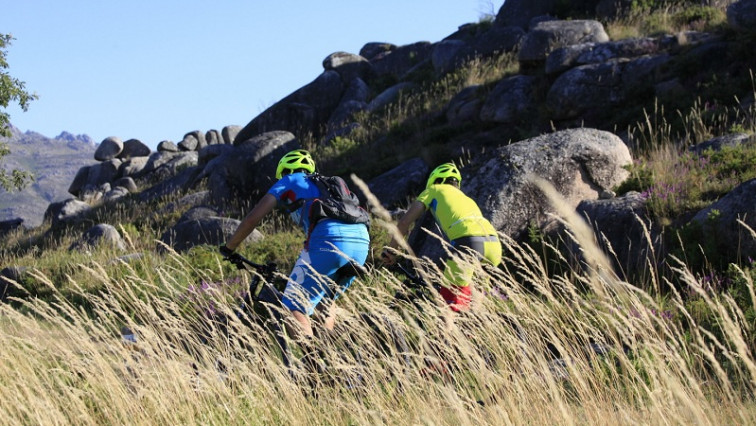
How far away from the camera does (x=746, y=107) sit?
13562mm

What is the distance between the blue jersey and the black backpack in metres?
0.08

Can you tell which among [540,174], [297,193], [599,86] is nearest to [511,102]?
[599,86]

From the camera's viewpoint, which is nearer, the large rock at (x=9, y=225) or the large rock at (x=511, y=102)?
the large rock at (x=511, y=102)

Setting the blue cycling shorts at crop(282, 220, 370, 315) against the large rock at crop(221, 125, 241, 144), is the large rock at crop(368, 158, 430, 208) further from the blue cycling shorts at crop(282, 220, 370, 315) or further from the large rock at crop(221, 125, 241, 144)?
the large rock at crop(221, 125, 241, 144)

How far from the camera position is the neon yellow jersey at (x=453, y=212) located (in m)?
7.31

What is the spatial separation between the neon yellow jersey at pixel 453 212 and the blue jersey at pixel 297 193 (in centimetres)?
130

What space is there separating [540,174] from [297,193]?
508 centimetres

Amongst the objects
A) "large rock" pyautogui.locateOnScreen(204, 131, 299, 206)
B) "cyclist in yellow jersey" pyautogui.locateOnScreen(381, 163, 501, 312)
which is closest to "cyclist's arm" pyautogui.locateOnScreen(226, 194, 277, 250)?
"cyclist in yellow jersey" pyautogui.locateOnScreen(381, 163, 501, 312)

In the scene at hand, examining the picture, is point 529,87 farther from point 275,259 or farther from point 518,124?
point 275,259

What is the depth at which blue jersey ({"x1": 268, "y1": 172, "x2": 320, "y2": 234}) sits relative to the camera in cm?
680

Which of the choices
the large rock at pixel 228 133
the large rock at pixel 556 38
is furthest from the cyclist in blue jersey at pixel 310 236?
the large rock at pixel 228 133

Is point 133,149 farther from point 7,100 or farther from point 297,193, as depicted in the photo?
point 297,193

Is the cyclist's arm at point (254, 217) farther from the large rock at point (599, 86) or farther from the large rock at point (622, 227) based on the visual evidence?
the large rock at point (599, 86)

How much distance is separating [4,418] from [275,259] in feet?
25.6
